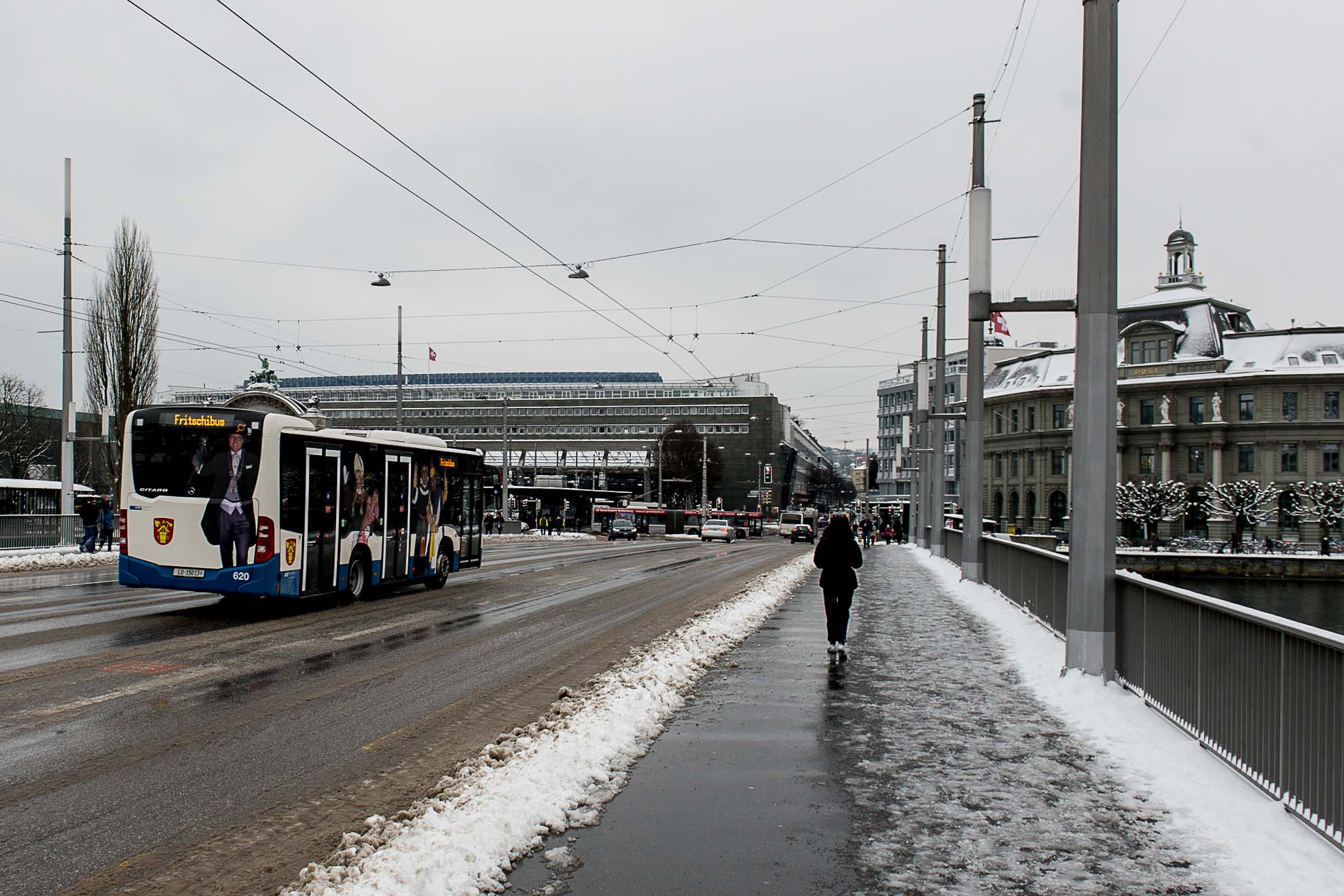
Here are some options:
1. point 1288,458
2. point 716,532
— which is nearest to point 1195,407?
point 1288,458

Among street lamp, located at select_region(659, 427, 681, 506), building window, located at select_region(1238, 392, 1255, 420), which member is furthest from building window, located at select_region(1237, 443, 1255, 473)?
street lamp, located at select_region(659, 427, 681, 506)

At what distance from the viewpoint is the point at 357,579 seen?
58.7ft

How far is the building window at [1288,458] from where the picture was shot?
262ft

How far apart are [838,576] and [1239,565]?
6143 cm

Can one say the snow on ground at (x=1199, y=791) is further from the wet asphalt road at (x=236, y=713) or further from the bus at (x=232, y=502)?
the bus at (x=232, y=502)

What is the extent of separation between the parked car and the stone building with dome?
3114 cm

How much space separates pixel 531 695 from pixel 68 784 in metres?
3.96

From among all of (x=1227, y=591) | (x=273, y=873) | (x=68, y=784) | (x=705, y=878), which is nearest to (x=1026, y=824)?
(x=705, y=878)

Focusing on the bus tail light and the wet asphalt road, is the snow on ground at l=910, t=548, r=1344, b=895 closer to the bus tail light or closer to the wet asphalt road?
the wet asphalt road

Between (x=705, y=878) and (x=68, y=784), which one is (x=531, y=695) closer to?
(x=68, y=784)

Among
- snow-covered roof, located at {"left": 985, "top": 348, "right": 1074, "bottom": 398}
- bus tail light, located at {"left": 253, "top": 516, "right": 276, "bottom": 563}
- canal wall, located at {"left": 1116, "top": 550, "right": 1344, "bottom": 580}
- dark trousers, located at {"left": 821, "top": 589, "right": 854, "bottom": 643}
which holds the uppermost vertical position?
snow-covered roof, located at {"left": 985, "top": 348, "right": 1074, "bottom": 398}

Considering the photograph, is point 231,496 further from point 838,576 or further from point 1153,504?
point 1153,504

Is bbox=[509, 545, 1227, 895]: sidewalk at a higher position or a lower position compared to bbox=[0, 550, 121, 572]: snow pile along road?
higher

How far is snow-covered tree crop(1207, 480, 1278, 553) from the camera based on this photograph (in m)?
76.8
